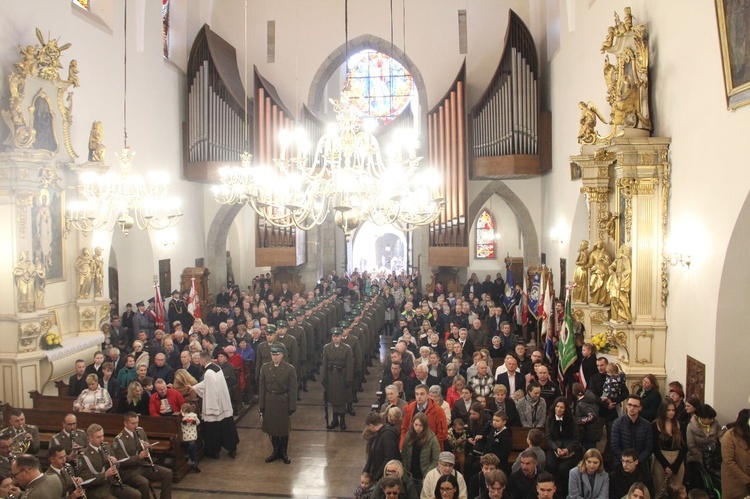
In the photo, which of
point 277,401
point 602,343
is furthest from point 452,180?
point 277,401

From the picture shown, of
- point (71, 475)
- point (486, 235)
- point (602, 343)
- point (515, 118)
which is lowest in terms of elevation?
point (71, 475)

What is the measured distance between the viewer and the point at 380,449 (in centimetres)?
657

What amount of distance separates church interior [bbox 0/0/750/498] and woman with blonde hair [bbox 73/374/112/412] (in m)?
1.68

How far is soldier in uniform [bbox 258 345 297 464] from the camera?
361 inches

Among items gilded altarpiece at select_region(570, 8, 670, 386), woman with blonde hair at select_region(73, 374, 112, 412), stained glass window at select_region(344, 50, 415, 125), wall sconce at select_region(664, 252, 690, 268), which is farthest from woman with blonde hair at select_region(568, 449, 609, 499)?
stained glass window at select_region(344, 50, 415, 125)

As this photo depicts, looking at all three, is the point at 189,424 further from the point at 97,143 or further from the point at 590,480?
the point at 97,143

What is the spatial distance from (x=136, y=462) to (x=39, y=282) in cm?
487

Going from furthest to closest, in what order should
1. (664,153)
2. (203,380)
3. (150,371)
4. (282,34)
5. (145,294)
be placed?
(282,34) < (145,294) < (150,371) < (203,380) < (664,153)

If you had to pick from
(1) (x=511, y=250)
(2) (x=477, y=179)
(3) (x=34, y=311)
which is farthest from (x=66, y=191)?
(1) (x=511, y=250)

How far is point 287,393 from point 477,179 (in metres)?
11.0

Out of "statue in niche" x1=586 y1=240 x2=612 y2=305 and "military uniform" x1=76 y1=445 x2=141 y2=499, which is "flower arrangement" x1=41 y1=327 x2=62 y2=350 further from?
"statue in niche" x1=586 y1=240 x2=612 y2=305

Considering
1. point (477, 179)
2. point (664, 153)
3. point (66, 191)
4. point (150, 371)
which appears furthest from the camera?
point (477, 179)

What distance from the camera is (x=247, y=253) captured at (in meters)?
24.9

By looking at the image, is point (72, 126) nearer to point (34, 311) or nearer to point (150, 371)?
point (34, 311)
